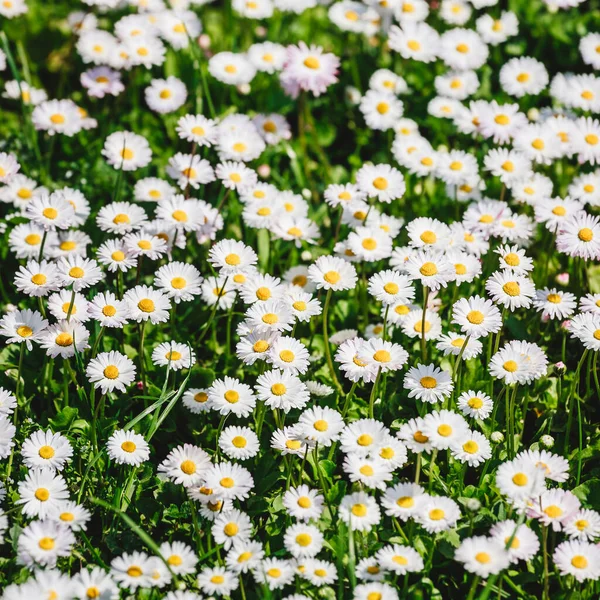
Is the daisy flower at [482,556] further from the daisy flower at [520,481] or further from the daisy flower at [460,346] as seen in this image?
the daisy flower at [460,346]

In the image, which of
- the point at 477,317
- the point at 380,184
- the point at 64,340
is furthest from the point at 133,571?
the point at 380,184

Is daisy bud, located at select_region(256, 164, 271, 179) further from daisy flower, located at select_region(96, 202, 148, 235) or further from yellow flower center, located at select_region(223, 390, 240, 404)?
yellow flower center, located at select_region(223, 390, 240, 404)

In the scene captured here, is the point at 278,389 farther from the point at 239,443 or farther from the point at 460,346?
the point at 460,346

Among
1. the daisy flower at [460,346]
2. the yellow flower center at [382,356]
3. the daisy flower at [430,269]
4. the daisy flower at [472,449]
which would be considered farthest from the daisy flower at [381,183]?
the daisy flower at [472,449]

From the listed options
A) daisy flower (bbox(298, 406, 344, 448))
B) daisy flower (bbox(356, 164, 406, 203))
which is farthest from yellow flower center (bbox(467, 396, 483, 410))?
daisy flower (bbox(356, 164, 406, 203))

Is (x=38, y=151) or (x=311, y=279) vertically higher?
(x=38, y=151)

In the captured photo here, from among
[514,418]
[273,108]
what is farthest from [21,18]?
[514,418]

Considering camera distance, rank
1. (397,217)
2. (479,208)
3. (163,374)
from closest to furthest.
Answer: (163,374) → (479,208) → (397,217)

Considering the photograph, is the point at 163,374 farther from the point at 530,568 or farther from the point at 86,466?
the point at 530,568
